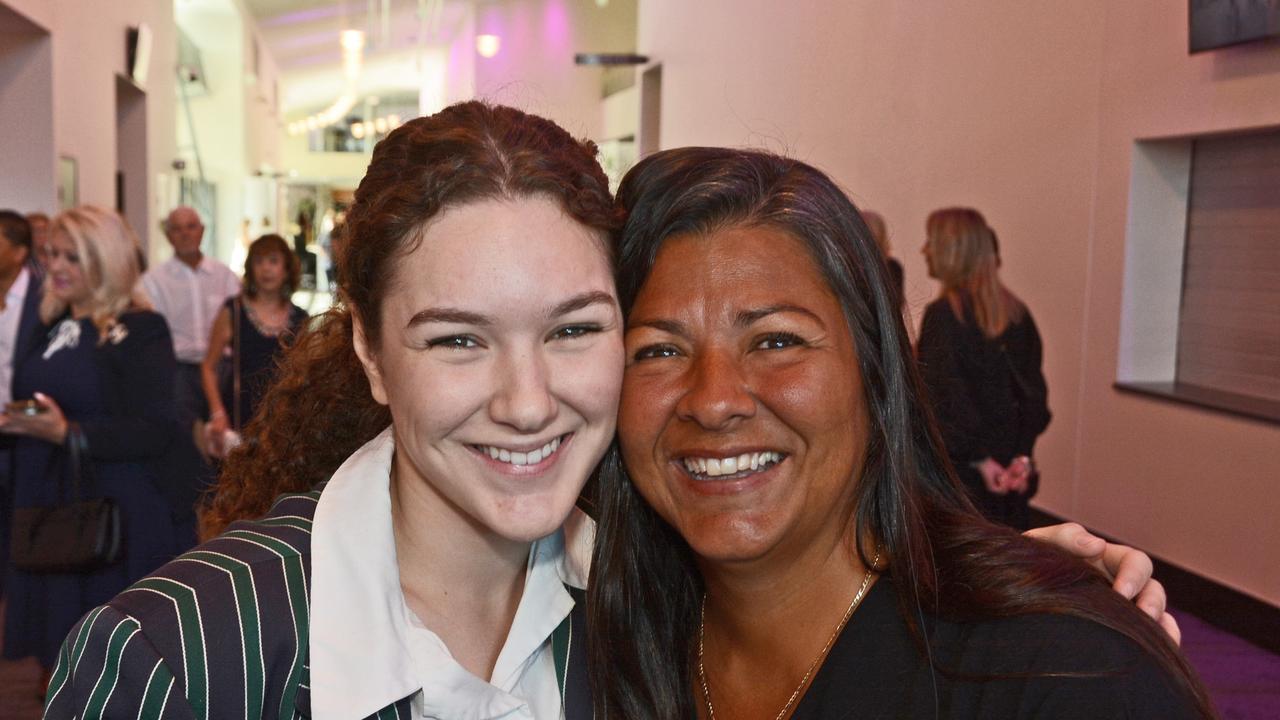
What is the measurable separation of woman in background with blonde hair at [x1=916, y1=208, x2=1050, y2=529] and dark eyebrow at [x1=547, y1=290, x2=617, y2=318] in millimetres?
3301

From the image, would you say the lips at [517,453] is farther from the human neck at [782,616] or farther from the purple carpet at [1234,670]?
the purple carpet at [1234,670]

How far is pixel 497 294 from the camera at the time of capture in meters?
1.45

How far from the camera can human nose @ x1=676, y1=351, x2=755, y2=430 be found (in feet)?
5.05

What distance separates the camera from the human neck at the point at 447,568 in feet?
5.30

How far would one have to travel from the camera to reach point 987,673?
1419 millimetres

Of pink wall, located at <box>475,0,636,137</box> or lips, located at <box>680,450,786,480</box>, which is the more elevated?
pink wall, located at <box>475,0,636,137</box>

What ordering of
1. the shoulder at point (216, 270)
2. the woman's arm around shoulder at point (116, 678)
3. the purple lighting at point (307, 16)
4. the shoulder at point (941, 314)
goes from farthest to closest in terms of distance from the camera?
the purple lighting at point (307, 16)
the shoulder at point (216, 270)
the shoulder at point (941, 314)
the woman's arm around shoulder at point (116, 678)

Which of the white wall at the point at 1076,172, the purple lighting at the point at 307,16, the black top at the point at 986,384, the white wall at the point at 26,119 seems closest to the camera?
the black top at the point at 986,384

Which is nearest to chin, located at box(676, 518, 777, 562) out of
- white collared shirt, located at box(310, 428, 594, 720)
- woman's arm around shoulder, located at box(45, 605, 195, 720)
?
white collared shirt, located at box(310, 428, 594, 720)

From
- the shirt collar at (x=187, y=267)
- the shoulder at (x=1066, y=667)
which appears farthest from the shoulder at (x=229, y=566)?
the shirt collar at (x=187, y=267)

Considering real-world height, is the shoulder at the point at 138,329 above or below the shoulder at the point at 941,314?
below

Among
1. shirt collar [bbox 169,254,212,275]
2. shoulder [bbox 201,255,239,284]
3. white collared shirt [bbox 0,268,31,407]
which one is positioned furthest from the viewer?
shoulder [bbox 201,255,239,284]

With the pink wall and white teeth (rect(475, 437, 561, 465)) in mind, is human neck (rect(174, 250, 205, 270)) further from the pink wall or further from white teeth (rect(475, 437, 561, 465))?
the pink wall

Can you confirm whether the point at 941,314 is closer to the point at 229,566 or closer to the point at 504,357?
the point at 504,357
